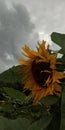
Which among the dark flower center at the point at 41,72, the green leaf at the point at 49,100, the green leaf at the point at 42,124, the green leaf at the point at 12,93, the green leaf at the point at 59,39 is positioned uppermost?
the green leaf at the point at 59,39

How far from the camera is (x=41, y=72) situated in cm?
120

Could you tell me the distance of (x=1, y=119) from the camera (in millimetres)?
1143

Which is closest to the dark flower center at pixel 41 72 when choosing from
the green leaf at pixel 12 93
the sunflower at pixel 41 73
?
the sunflower at pixel 41 73

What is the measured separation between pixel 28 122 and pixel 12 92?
19 centimetres

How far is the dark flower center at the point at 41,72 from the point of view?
120cm

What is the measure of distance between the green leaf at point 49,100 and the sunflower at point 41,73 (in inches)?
1.1

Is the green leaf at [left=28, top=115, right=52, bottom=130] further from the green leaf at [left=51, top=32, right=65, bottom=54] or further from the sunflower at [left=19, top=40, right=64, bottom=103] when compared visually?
the green leaf at [left=51, top=32, right=65, bottom=54]

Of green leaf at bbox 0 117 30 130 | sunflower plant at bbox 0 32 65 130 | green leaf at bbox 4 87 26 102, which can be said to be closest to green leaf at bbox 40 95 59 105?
sunflower plant at bbox 0 32 65 130

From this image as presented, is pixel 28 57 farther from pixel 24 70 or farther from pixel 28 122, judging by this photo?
pixel 28 122

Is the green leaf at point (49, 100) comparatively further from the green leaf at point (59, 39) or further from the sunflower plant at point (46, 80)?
the green leaf at point (59, 39)

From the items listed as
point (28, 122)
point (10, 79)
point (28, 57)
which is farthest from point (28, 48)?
point (28, 122)

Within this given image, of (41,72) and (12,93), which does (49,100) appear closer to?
(41,72)

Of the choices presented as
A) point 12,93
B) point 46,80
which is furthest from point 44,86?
point 12,93

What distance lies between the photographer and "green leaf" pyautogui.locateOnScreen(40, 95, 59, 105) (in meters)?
1.04
